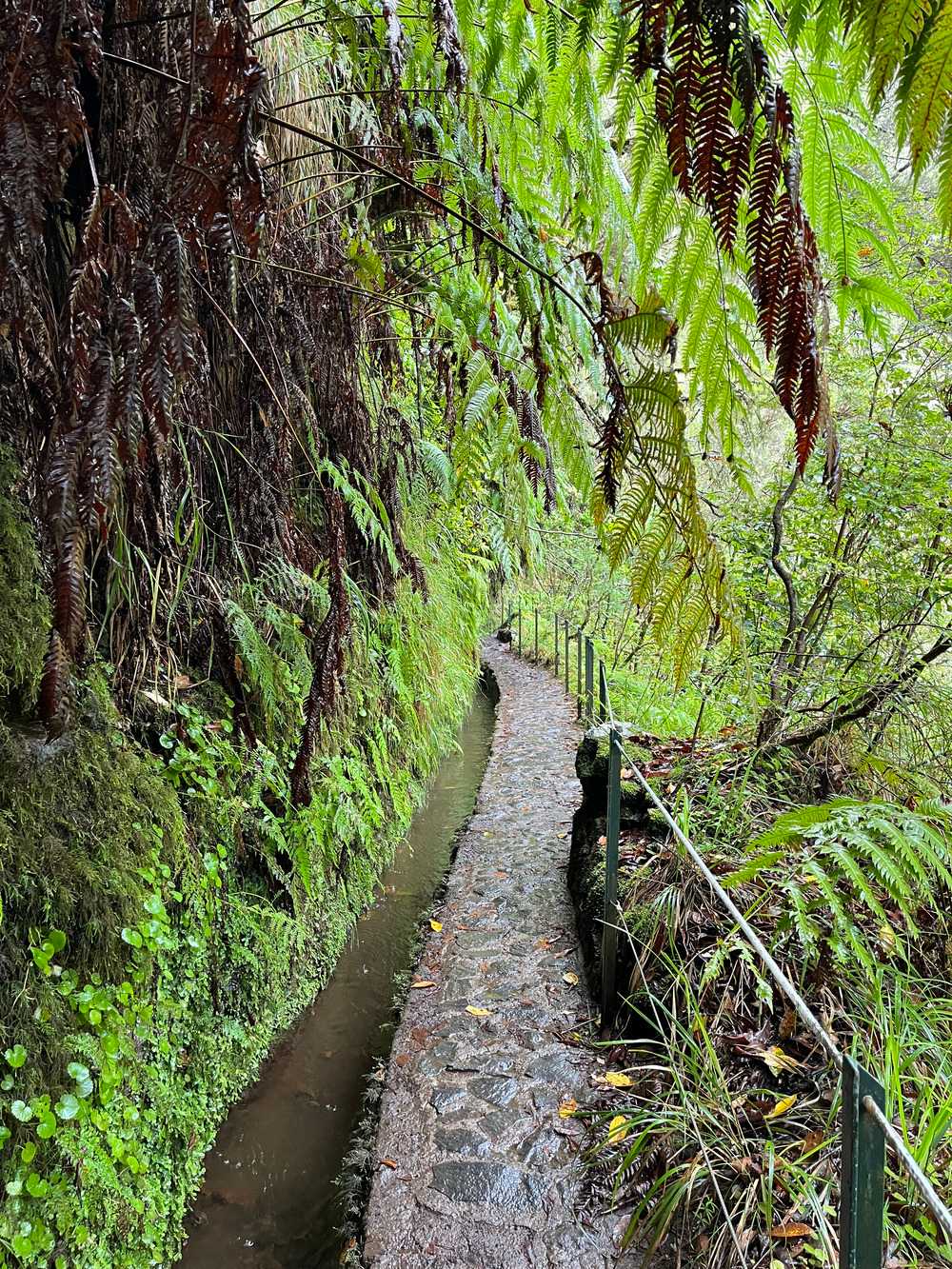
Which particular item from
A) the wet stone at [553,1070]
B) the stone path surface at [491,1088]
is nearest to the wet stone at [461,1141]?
the stone path surface at [491,1088]

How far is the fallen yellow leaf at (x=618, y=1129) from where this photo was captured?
2.45 meters

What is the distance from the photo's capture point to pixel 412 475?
526 centimetres

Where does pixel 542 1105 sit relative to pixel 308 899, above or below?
below

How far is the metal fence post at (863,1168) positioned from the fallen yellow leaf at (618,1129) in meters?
1.38

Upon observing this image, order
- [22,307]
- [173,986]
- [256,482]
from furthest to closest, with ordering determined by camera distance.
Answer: [256,482], [173,986], [22,307]

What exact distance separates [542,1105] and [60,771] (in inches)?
82.2

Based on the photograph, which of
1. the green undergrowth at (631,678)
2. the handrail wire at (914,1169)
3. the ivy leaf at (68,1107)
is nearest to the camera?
the handrail wire at (914,1169)

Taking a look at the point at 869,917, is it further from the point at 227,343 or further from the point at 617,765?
the point at 227,343

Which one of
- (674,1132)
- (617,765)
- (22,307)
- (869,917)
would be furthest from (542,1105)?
(22,307)

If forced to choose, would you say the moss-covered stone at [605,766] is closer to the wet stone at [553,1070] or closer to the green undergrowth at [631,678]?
the green undergrowth at [631,678]

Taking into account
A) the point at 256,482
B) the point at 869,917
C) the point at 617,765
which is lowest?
the point at 869,917

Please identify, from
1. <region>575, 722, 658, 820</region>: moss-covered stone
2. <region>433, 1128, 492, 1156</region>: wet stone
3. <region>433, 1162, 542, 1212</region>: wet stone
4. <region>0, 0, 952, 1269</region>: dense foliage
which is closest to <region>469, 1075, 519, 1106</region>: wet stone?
<region>433, 1128, 492, 1156</region>: wet stone

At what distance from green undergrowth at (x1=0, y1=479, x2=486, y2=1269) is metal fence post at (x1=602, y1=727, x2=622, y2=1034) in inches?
51.9

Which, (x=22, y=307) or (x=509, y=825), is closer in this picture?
(x=22, y=307)
